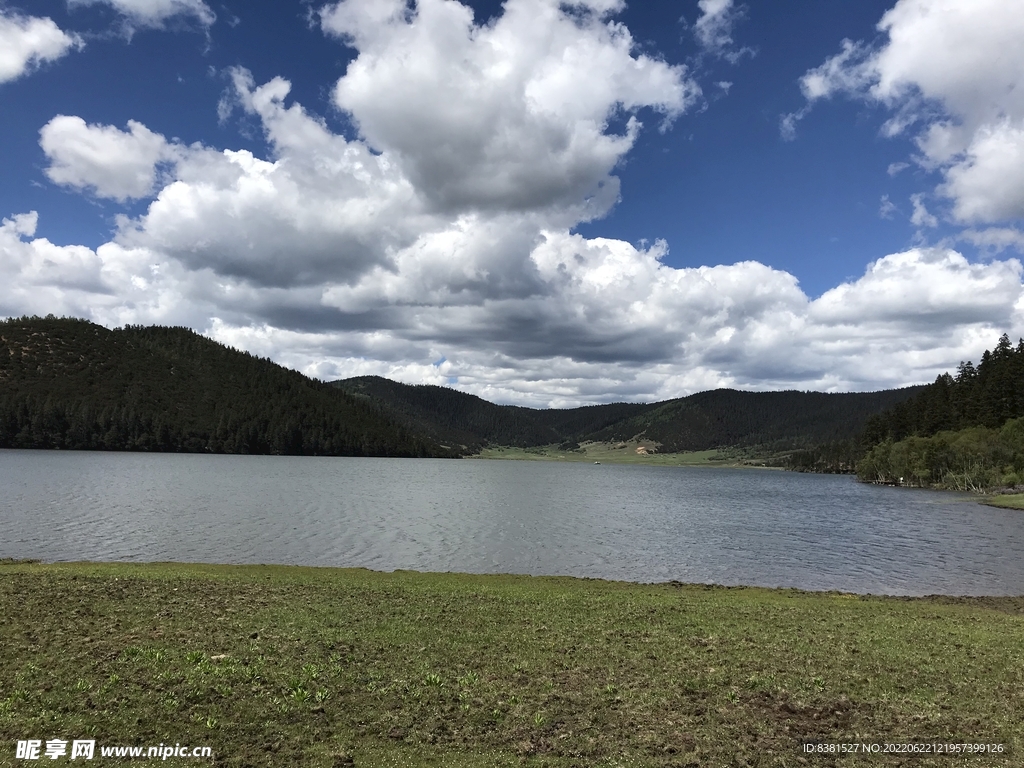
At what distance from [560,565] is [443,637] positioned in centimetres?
2975

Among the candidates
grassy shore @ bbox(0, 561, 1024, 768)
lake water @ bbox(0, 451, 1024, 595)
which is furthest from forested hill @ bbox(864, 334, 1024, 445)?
grassy shore @ bbox(0, 561, 1024, 768)

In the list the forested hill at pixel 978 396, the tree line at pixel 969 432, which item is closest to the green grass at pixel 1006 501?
the tree line at pixel 969 432

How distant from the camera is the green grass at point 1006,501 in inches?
4157

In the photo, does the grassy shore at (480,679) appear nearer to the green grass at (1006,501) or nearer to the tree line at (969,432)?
the green grass at (1006,501)

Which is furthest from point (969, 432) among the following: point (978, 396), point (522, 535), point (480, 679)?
point (480, 679)

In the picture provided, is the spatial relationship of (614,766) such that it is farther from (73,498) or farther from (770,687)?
(73,498)

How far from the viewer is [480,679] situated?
16656 millimetres

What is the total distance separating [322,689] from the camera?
602 inches

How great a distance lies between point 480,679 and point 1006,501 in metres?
131

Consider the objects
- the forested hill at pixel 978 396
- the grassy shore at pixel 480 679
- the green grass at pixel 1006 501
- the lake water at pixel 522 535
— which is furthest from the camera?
the forested hill at pixel 978 396

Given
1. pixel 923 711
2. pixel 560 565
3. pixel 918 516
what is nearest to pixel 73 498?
pixel 560 565

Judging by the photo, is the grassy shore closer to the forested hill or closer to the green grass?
the green grass

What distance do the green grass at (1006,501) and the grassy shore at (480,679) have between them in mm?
99828

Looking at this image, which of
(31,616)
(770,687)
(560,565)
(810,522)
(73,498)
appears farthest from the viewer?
(810,522)
